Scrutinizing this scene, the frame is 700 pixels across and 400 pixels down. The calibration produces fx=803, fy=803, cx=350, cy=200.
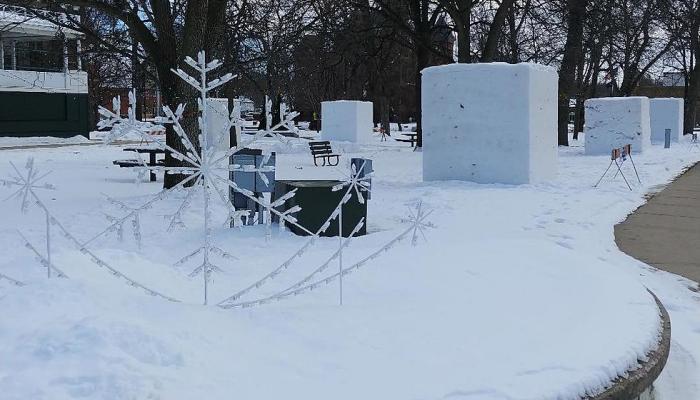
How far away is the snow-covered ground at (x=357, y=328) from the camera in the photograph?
10.9ft

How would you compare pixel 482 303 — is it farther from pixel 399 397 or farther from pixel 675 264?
pixel 675 264

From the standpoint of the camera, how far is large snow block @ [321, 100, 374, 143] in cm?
2888

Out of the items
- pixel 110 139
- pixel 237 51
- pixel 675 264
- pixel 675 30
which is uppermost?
pixel 675 30

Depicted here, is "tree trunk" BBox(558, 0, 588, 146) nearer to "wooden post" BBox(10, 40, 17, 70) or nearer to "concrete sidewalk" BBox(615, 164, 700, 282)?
"concrete sidewalk" BBox(615, 164, 700, 282)

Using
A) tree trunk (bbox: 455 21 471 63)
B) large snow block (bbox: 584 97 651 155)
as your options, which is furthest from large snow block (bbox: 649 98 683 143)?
tree trunk (bbox: 455 21 471 63)

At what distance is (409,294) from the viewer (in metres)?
5.02

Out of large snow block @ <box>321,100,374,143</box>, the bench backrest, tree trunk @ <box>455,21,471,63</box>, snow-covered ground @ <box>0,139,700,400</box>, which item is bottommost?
snow-covered ground @ <box>0,139,700,400</box>

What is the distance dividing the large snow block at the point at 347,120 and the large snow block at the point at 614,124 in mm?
8407

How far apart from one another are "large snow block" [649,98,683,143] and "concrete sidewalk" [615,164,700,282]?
18920 mm

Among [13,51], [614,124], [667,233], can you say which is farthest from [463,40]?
[13,51]

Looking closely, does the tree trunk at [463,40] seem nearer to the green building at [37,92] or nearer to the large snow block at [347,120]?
the large snow block at [347,120]

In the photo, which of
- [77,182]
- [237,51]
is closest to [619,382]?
[77,182]

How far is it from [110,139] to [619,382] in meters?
2.92

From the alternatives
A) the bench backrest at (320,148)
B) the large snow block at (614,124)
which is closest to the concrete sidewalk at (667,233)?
the bench backrest at (320,148)
